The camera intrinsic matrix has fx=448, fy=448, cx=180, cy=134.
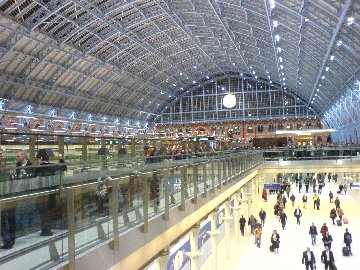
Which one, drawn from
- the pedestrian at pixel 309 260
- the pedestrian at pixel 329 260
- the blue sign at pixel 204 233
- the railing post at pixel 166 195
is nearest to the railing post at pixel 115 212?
the railing post at pixel 166 195

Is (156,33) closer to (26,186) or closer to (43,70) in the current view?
(43,70)

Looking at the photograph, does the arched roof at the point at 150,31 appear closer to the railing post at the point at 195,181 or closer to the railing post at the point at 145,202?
the railing post at the point at 195,181

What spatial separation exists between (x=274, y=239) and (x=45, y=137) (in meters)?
15.6

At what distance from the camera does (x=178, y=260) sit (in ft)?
43.2

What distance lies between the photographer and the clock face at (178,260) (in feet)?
42.1

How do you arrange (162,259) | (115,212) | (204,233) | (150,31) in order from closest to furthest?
(115,212)
(162,259)
(204,233)
(150,31)

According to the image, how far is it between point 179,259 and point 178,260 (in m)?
Answer: 0.14

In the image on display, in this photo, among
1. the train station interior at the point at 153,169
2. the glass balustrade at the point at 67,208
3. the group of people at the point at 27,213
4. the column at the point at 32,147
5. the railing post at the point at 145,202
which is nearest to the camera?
the group of people at the point at 27,213

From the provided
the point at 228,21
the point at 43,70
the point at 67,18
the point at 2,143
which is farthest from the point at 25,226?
the point at 43,70

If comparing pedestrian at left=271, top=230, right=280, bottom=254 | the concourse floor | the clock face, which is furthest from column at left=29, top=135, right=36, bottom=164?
pedestrian at left=271, top=230, right=280, bottom=254

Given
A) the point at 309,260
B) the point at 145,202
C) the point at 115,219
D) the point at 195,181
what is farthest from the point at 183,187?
the point at 309,260

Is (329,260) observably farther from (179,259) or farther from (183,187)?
(183,187)

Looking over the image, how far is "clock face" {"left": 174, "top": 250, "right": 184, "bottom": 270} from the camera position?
42.1 ft

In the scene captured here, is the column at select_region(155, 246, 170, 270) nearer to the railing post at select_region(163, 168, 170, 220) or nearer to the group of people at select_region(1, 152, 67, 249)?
the railing post at select_region(163, 168, 170, 220)
